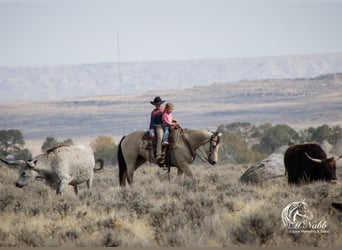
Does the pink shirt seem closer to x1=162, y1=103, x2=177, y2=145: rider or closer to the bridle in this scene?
x1=162, y1=103, x2=177, y2=145: rider

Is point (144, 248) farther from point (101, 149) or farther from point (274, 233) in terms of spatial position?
point (101, 149)

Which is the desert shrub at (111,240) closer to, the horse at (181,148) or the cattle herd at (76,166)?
the cattle herd at (76,166)

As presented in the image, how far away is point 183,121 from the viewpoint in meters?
48.9

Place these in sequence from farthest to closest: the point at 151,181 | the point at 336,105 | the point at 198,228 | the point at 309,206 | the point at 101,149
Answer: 1. the point at 336,105
2. the point at 101,149
3. the point at 151,181
4. the point at 309,206
5. the point at 198,228

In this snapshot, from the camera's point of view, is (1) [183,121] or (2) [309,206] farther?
(1) [183,121]

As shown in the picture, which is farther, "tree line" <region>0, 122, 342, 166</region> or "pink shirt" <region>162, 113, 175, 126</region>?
"tree line" <region>0, 122, 342, 166</region>

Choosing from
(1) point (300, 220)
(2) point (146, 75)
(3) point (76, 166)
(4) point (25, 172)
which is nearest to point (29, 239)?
(1) point (300, 220)

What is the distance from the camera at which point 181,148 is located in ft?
57.0

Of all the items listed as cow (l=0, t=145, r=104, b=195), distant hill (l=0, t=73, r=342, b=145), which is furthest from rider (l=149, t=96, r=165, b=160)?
distant hill (l=0, t=73, r=342, b=145)

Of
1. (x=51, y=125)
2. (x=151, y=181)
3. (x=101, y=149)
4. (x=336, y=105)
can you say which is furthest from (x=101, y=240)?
(x=51, y=125)

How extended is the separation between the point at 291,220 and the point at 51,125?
37.8 m

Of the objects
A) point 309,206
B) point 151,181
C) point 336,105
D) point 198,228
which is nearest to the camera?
point 198,228

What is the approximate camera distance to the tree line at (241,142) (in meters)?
37.2

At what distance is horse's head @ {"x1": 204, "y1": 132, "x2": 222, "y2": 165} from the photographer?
1719cm
